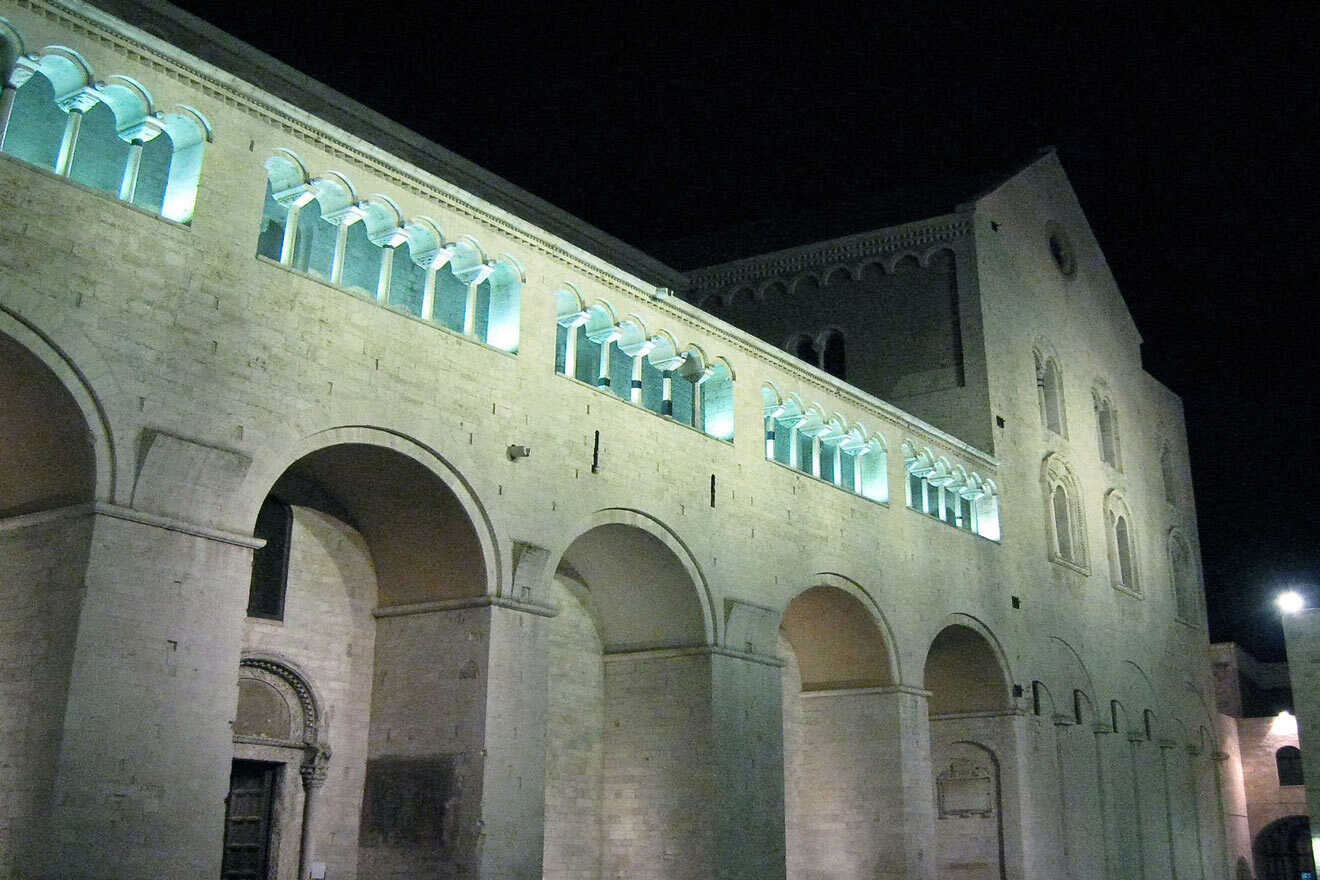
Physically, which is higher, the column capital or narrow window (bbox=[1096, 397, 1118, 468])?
narrow window (bbox=[1096, 397, 1118, 468])

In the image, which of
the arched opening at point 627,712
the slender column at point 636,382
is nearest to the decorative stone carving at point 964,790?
the arched opening at point 627,712

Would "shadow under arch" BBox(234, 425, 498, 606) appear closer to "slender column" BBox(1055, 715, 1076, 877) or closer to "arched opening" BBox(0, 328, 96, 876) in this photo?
"arched opening" BBox(0, 328, 96, 876)

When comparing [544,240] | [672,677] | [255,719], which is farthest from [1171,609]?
[255,719]

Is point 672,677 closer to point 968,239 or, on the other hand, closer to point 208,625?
point 208,625

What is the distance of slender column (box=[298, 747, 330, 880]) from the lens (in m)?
14.9

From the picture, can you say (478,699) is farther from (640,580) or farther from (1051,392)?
(1051,392)

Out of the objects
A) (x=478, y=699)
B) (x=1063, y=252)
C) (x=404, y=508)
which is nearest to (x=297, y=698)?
(x=478, y=699)

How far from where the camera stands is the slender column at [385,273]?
14594 mm

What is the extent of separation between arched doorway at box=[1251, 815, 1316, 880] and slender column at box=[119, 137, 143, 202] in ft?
113

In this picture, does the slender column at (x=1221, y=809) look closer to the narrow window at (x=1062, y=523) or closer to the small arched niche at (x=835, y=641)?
the narrow window at (x=1062, y=523)

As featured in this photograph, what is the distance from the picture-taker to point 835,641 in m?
22.0

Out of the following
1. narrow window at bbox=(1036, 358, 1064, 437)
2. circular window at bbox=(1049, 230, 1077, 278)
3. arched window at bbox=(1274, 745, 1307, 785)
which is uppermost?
circular window at bbox=(1049, 230, 1077, 278)

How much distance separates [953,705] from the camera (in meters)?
25.3

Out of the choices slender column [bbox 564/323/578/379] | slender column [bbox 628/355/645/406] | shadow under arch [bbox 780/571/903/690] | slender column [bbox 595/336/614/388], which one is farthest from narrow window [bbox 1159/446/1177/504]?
slender column [bbox 564/323/578/379]
